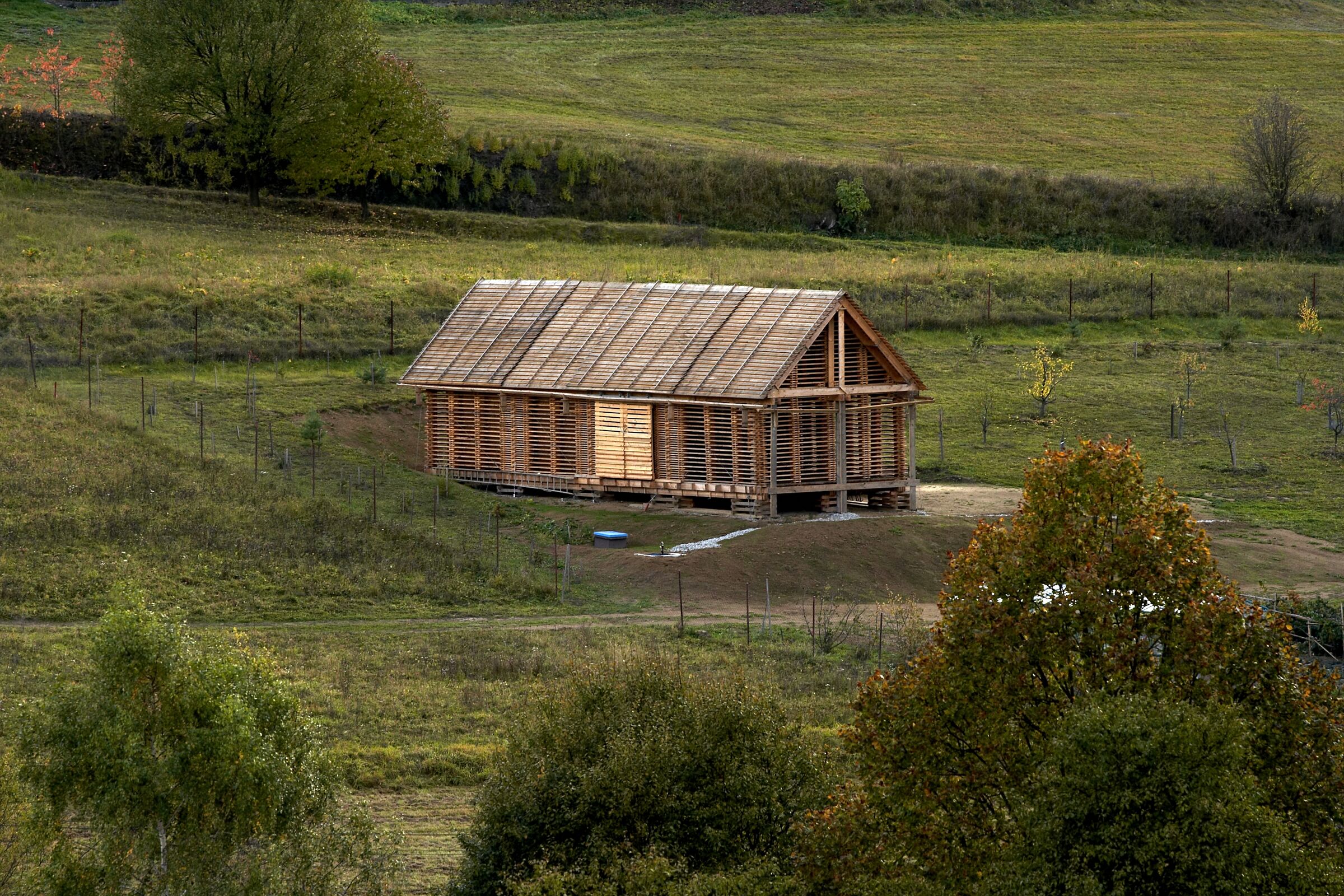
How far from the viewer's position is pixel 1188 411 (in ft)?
173

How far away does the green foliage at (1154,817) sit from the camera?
1492 cm

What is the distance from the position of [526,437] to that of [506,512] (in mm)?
3305

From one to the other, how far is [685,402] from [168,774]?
25.5m

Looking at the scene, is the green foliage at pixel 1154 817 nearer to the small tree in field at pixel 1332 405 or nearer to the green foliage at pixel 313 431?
the green foliage at pixel 313 431

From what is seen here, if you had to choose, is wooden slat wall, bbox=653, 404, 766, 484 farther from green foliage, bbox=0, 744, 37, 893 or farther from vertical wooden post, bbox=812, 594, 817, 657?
green foliage, bbox=0, 744, 37, 893

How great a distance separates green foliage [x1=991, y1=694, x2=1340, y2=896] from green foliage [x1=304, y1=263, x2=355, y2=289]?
47879mm

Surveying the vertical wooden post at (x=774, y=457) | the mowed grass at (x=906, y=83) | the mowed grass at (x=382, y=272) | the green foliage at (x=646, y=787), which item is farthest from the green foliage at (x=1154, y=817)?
the mowed grass at (x=906, y=83)

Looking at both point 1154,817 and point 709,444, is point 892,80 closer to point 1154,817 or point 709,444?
point 709,444

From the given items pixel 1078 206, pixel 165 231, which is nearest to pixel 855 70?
pixel 1078 206

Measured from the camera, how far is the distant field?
8575 cm

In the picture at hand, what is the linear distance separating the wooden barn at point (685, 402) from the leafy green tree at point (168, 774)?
24.1m

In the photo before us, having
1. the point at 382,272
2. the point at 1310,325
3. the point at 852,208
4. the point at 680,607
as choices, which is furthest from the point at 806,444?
the point at 852,208

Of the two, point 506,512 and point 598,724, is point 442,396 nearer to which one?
point 506,512

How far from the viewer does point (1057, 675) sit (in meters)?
16.9
